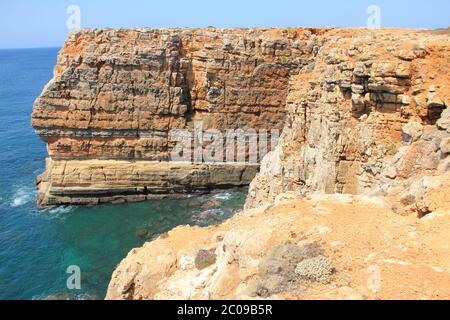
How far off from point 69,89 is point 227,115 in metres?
15.8

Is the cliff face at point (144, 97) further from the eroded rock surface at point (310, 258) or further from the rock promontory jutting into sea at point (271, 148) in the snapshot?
the eroded rock surface at point (310, 258)

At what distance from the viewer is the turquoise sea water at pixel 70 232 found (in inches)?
1132

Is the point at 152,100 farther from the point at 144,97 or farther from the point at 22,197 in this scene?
the point at 22,197

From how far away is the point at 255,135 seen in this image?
44.8 metres

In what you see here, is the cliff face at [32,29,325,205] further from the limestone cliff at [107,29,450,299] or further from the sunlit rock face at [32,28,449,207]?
the limestone cliff at [107,29,450,299]

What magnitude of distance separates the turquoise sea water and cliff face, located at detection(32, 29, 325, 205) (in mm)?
2329

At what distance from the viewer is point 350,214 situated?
13805 mm

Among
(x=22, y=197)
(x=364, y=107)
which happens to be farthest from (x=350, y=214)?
(x=22, y=197)

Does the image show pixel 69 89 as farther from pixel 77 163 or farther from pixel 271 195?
pixel 271 195

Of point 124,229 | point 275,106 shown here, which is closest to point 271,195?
point 124,229

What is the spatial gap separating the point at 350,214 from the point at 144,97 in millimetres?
32390

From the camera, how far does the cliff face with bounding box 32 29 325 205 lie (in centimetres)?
4166

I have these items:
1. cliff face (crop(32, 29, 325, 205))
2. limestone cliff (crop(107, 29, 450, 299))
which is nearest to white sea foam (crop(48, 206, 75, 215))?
cliff face (crop(32, 29, 325, 205))
